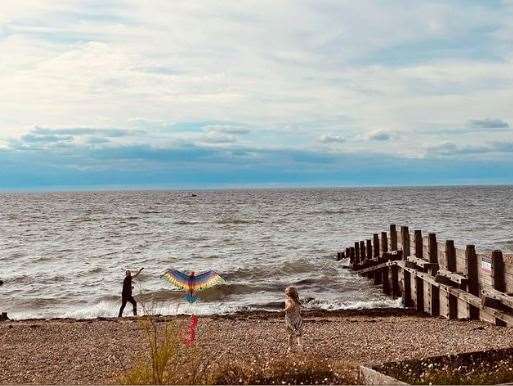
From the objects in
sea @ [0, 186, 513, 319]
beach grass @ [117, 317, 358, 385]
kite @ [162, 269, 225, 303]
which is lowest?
sea @ [0, 186, 513, 319]

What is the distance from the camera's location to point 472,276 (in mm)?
15727

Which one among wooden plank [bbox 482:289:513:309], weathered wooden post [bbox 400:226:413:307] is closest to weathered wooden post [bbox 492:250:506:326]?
wooden plank [bbox 482:289:513:309]

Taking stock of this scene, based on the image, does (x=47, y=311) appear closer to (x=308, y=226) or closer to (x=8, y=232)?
(x=308, y=226)

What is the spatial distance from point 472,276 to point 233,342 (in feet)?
21.1

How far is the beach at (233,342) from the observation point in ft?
38.4

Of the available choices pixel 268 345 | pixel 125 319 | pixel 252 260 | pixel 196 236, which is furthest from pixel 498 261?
pixel 196 236

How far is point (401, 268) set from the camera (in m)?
21.5

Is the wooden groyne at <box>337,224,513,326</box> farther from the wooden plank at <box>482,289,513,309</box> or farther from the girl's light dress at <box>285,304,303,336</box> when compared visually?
the girl's light dress at <box>285,304,303,336</box>

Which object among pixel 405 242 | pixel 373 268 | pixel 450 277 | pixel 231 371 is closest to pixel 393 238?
pixel 405 242

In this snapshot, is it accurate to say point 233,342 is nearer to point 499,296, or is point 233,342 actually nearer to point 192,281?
point 192,281

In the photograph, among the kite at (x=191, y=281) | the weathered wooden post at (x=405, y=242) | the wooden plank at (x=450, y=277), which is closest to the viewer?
the kite at (x=191, y=281)

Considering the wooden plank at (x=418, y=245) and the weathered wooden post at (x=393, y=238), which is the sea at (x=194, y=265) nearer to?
the weathered wooden post at (x=393, y=238)

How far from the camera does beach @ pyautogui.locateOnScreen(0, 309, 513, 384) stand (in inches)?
461

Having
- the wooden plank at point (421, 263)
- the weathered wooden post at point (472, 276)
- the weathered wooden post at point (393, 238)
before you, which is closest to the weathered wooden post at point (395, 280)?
the weathered wooden post at point (393, 238)
